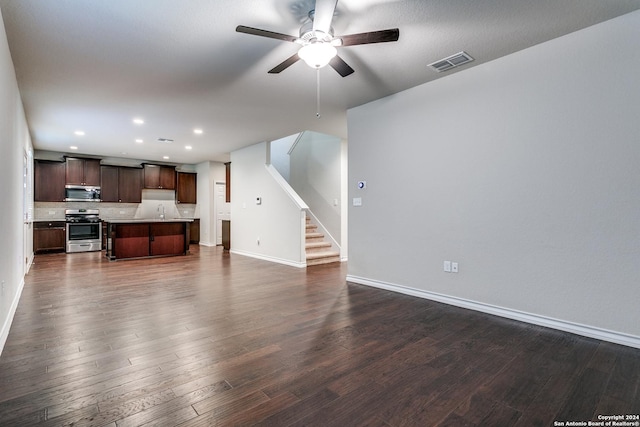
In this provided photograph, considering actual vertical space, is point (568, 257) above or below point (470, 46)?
below

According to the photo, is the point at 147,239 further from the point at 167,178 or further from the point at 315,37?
the point at 315,37

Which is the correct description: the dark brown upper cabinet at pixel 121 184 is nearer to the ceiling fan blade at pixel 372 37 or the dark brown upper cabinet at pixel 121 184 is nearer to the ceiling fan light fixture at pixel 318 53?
the ceiling fan light fixture at pixel 318 53

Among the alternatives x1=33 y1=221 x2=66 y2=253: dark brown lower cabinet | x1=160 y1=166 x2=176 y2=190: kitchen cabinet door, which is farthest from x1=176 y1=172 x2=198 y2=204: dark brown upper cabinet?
x1=33 y1=221 x2=66 y2=253: dark brown lower cabinet

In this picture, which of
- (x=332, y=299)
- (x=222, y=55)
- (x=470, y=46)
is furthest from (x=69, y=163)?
(x=470, y=46)

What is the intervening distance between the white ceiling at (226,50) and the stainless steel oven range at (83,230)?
3.60 meters

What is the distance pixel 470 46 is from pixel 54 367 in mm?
4202

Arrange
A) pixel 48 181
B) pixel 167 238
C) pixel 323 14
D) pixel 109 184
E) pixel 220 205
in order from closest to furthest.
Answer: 1. pixel 323 14
2. pixel 167 238
3. pixel 48 181
4. pixel 109 184
5. pixel 220 205

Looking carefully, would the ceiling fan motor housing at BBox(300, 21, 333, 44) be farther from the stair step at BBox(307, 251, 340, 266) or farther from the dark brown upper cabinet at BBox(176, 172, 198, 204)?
the dark brown upper cabinet at BBox(176, 172, 198, 204)

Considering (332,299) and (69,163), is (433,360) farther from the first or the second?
(69,163)

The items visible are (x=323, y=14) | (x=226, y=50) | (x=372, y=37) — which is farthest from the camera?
(x=226, y=50)

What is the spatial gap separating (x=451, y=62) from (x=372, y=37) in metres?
1.37

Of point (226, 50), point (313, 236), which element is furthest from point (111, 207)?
point (226, 50)

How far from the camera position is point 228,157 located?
29.4 feet

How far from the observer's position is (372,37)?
2.31m
